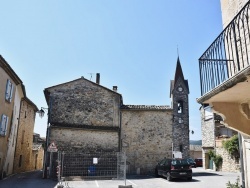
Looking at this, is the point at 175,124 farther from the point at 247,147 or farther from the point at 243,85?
the point at 243,85

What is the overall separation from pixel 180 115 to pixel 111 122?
18.7 meters

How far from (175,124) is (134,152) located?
17.3 m

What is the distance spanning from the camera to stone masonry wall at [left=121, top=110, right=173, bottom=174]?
76.3 ft

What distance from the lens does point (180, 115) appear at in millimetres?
39656

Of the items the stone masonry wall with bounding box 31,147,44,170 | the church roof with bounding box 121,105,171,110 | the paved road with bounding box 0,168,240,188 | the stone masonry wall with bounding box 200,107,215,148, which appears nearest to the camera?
the paved road with bounding box 0,168,240,188

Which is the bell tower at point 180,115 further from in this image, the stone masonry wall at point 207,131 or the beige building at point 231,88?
the beige building at point 231,88

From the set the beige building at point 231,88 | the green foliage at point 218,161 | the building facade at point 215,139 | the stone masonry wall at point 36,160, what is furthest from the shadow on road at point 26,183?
the green foliage at point 218,161

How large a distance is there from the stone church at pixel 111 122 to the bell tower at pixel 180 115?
13.8 metres

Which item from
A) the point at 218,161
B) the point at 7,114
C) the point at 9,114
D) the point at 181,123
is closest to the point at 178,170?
the point at 7,114

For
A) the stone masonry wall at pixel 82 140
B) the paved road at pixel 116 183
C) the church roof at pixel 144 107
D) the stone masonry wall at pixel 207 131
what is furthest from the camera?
the stone masonry wall at pixel 207 131

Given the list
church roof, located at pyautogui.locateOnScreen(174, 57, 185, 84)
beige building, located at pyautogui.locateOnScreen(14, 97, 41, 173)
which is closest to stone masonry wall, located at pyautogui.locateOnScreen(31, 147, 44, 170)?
beige building, located at pyautogui.locateOnScreen(14, 97, 41, 173)

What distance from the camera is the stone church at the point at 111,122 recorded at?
2214 cm

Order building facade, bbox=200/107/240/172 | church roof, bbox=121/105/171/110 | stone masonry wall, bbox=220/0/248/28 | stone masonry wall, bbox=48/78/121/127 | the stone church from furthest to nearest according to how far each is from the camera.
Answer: building facade, bbox=200/107/240/172, church roof, bbox=121/105/171/110, stone masonry wall, bbox=48/78/121/127, the stone church, stone masonry wall, bbox=220/0/248/28

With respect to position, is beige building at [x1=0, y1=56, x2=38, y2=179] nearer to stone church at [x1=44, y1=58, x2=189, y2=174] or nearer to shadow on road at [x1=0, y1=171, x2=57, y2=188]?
shadow on road at [x1=0, y1=171, x2=57, y2=188]
